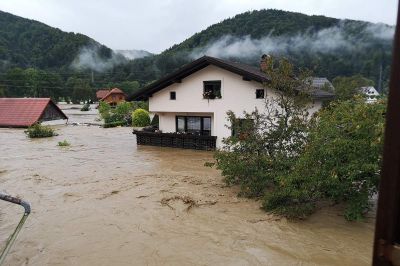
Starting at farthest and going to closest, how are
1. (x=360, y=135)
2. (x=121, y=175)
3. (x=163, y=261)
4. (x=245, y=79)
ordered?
(x=245, y=79) < (x=121, y=175) < (x=360, y=135) < (x=163, y=261)

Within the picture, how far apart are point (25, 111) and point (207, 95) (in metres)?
23.9

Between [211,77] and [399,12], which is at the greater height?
[211,77]

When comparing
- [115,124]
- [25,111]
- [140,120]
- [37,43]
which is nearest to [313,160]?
[140,120]

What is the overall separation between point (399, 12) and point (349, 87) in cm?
3279

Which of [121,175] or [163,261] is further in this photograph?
[121,175]

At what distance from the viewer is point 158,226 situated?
27.1 feet

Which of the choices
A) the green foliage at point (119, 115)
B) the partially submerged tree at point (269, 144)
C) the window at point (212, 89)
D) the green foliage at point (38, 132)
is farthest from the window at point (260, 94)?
the green foliage at point (119, 115)

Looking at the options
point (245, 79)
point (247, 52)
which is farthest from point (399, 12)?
point (247, 52)

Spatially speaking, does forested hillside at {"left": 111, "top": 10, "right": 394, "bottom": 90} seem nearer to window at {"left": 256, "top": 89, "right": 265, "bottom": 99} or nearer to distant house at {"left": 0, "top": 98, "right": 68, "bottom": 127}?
distant house at {"left": 0, "top": 98, "right": 68, "bottom": 127}

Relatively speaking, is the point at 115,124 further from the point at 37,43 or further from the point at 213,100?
the point at 37,43

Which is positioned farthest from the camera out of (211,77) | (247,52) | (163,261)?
(247,52)

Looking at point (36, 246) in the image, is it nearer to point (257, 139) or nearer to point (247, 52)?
point (257, 139)

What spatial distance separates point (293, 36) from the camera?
306 ft

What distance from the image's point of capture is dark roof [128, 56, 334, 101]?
54.9ft
